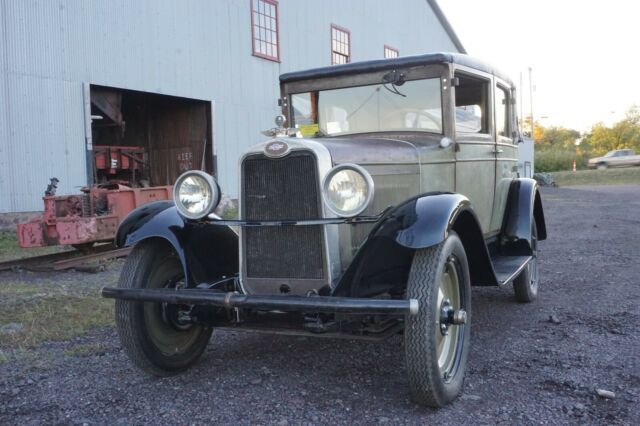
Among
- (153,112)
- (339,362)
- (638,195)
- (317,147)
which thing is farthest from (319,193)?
(638,195)

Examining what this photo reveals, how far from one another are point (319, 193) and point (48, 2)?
8.81 meters

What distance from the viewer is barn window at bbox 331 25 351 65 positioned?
55.4ft

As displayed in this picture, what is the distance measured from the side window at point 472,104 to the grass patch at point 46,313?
322 cm

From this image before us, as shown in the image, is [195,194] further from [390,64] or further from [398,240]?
[390,64]

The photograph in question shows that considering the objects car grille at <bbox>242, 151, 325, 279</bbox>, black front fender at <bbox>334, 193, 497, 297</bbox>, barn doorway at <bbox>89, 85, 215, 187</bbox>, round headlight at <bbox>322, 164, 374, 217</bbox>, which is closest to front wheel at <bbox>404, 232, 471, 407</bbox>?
black front fender at <bbox>334, 193, 497, 297</bbox>

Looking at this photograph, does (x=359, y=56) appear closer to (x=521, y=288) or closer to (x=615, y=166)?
(x=521, y=288)

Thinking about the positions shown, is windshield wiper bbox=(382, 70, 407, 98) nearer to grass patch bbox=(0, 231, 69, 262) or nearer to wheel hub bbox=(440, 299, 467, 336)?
wheel hub bbox=(440, 299, 467, 336)

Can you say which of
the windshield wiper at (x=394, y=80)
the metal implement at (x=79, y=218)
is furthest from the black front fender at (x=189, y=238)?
the metal implement at (x=79, y=218)

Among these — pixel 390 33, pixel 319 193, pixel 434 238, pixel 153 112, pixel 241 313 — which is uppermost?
pixel 390 33

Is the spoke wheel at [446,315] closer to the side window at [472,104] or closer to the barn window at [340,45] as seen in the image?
the side window at [472,104]

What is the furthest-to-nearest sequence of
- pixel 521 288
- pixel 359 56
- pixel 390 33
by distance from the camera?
pixel 390 33 → pixel 359 56 → pixel 521 288

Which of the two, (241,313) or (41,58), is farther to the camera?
(41,58)

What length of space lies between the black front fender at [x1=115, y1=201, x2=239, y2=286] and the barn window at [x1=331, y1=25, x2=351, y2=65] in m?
13.8

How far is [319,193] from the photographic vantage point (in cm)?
313
